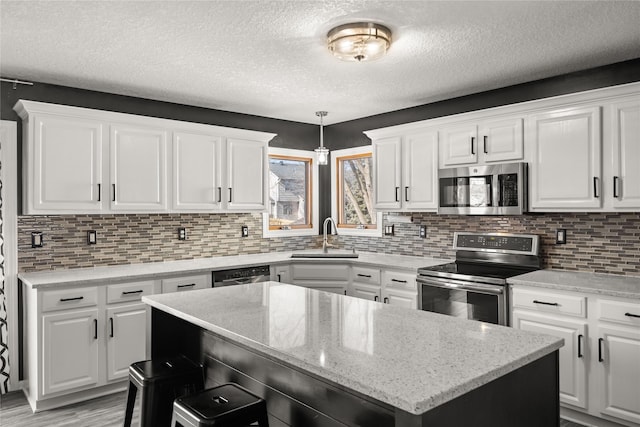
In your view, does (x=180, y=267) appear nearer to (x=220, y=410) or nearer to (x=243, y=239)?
(x=243, y=239)

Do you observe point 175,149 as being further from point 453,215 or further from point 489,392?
point 489,392

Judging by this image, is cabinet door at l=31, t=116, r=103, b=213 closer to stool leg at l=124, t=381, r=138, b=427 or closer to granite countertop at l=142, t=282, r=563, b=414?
granite countertop at l=142, t=282, r=563, b=414

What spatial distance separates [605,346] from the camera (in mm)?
2900

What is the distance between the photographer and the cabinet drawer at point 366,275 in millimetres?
4316

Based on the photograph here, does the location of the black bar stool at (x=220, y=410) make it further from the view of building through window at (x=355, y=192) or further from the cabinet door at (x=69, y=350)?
the view of building through window at (x=355, y=192)

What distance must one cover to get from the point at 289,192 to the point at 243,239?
838 mm

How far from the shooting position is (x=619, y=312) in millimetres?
2836

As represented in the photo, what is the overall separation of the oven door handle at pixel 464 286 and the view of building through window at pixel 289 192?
201 centimetres

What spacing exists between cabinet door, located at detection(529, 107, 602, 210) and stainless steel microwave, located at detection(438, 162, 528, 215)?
104 mm

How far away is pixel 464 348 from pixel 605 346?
180 centimetres

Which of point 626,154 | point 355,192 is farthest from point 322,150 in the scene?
point 626,154

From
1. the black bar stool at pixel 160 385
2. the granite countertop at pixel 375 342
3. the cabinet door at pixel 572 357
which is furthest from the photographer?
the cabinet door at pixel 572 357

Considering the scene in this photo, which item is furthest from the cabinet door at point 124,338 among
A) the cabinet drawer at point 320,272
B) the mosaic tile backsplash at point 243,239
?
the cabinet drawer at point 320,272

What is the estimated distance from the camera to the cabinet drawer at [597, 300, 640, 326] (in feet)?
9.09
